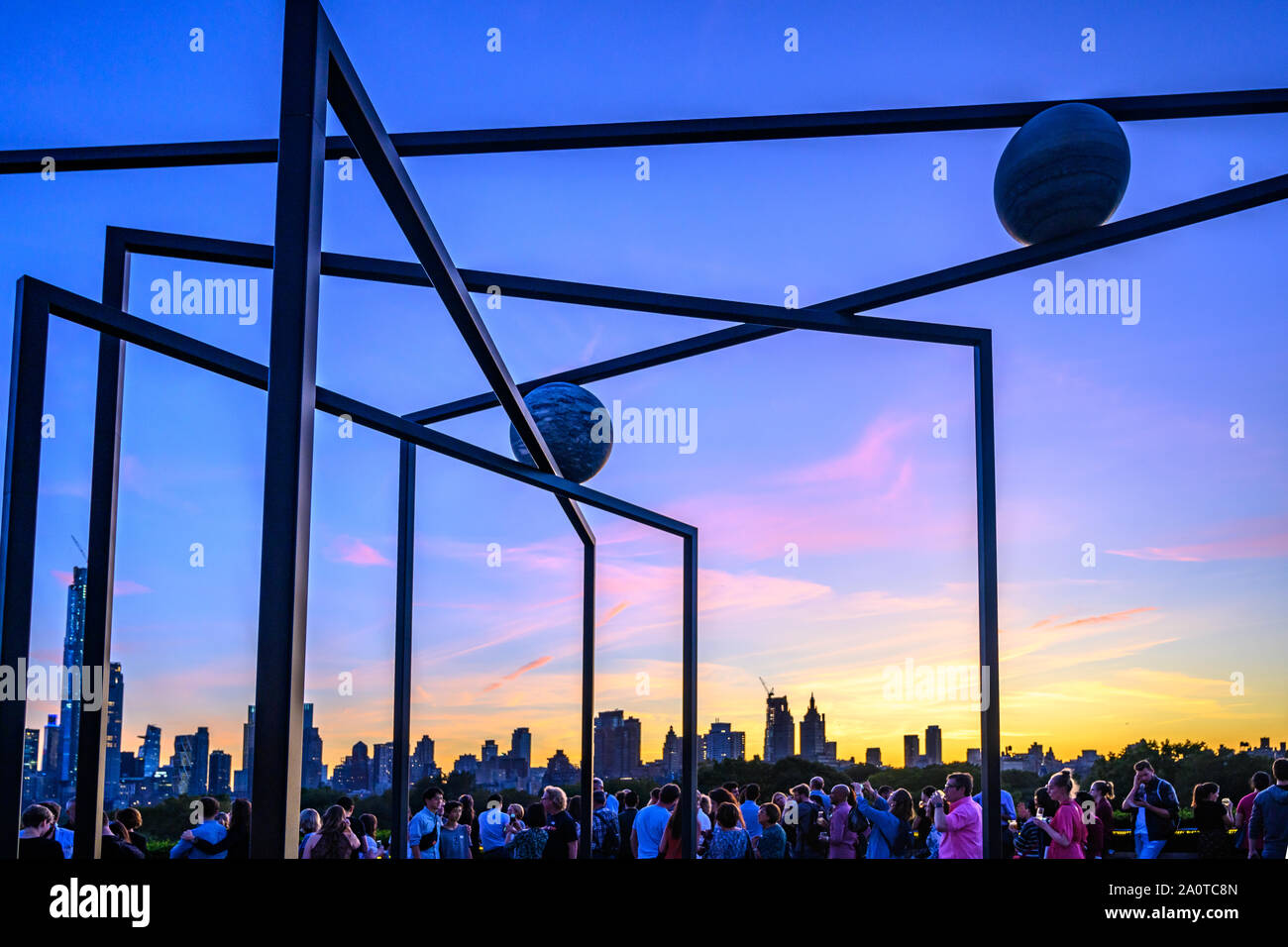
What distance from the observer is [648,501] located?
1908 cm

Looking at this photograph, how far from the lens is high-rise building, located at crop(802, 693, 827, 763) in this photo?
7825 cm

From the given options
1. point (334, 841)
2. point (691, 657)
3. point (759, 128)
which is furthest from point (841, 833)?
point (759, 128)

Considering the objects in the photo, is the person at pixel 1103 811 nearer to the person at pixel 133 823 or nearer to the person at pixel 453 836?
the person at pixel 133 823

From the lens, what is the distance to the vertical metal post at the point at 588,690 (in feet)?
36.2

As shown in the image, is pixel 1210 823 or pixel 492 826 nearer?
pixel 1210 823

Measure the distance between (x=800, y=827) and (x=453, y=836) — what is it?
396 cm

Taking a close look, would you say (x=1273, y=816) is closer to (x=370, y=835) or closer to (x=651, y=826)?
(x=651, y=826)

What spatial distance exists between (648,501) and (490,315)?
5213 mm

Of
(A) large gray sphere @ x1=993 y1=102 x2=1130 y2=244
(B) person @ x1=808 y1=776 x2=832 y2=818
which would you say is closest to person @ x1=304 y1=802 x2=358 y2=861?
(B) person @ x1=808 y1=776 x2=832 y2=818

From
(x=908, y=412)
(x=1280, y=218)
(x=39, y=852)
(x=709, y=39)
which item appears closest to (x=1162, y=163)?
(x=1280, y=218)

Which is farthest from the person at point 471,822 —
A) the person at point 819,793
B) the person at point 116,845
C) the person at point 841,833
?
the person at point 819,793

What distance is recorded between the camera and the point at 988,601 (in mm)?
7762

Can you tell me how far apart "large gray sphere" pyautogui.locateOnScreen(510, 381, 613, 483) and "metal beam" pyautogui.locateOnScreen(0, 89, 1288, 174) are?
5.16 metres

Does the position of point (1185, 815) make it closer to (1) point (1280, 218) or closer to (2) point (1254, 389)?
(2) point (1254, 389)
